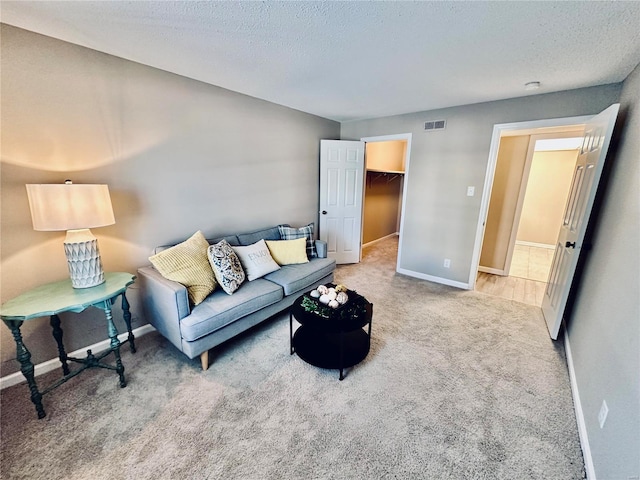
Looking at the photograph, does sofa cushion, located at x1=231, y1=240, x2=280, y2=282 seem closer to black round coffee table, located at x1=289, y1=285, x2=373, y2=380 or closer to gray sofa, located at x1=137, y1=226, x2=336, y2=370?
gray sofa, located at x1=137, y1=226, x2=336, y2=370

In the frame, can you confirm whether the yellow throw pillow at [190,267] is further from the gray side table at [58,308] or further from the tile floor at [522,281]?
the tile floor at [522,281]

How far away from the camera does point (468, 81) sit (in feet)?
8.14

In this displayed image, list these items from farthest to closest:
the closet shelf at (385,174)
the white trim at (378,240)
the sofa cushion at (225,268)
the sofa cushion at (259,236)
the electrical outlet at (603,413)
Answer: the white trim at (378,240)
the closet shelf at (385,174)
the sofa cushion at (259,236)
the sofa cushion at (225,268)
the electrical outlet at (603,413)

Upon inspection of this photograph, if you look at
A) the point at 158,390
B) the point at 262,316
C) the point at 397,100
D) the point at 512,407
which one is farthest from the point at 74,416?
the point at 397,100

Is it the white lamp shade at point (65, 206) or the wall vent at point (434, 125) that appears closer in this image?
the white lamp shade at point (65, 206)

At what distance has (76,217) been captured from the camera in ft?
5.48

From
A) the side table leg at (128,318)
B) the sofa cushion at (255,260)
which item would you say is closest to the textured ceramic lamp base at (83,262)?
the side table leg at (128,318)

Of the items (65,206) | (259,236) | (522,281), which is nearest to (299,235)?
(259,236)

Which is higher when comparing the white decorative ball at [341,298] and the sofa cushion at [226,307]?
the white decorative ball at [341,298]

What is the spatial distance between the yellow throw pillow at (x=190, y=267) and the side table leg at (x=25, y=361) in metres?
0.81

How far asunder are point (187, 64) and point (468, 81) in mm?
2571

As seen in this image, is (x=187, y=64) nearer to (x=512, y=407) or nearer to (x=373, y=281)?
(x=373, y=281)

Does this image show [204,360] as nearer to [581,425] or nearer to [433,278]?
[581,425]

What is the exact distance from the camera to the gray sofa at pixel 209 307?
6.42 feet
